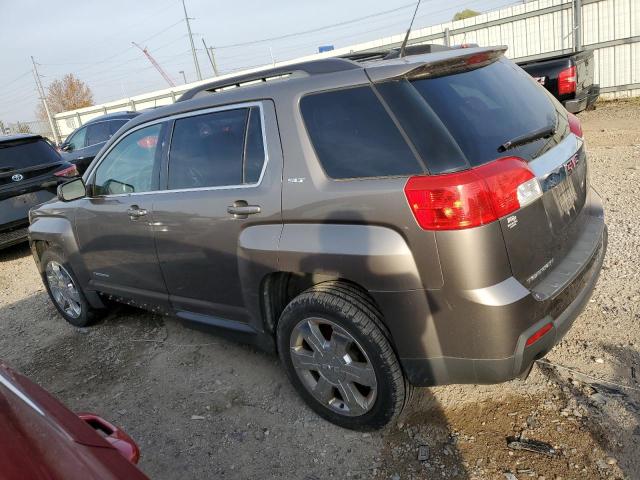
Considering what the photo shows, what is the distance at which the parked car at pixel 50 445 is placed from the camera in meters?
1.36

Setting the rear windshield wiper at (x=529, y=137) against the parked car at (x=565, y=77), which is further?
the parked car at (x=565, y=77)

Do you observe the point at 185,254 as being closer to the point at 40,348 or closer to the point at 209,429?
the point at 209,429

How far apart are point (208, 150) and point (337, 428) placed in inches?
72.3

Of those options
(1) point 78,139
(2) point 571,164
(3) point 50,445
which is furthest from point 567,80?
(1) point 78,139

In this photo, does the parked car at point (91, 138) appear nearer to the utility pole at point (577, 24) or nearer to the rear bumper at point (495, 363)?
the rear bumper at point (495, 363)

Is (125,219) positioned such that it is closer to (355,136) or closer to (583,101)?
(355,136)

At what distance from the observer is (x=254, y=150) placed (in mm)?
2904

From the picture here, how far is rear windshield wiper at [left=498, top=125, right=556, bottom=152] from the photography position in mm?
2345

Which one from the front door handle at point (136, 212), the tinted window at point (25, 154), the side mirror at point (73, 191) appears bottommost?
the front door handle at point (136, 212)

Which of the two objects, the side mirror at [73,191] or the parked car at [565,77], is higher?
the side mirror at [73,191]

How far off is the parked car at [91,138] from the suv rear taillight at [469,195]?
962cm

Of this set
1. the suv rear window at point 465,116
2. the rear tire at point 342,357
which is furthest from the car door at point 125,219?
the suv rear window at point 465,116

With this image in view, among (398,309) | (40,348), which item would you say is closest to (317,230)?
(398,309)

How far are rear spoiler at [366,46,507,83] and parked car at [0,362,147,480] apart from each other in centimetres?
189
